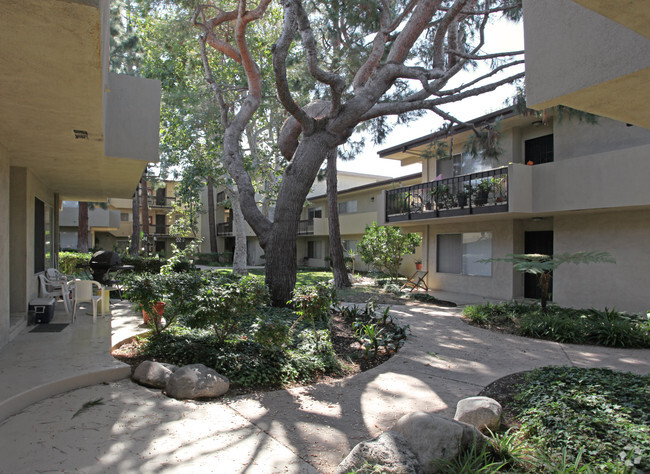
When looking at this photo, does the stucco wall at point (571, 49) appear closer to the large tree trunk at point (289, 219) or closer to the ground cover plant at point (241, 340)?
the ground cover plant at point (241, 340)

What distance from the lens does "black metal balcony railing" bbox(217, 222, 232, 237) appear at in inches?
1447

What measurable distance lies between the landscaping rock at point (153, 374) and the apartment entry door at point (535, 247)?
12.5 m

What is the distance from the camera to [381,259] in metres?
16.8

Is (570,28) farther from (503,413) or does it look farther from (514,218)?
(514,218)

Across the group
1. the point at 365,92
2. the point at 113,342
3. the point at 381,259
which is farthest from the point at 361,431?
the point at 381,259

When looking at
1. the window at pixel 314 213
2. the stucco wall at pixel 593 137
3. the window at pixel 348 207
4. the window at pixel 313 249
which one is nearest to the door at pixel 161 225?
the window at pixel 313 249

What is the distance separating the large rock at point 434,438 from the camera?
3074 mm

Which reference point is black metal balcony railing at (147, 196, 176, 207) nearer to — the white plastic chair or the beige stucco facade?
the white plastic chair

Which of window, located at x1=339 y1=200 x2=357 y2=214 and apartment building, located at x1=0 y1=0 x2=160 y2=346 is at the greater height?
window, located at x1=339 y1=200 x2=357 y2=214

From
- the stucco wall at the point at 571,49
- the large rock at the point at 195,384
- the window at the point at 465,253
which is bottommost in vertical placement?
the large rock at the point at 195,384

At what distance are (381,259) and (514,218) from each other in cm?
529

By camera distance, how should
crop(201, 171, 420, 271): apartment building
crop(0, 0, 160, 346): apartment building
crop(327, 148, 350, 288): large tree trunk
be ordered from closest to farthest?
crop(0, 0, 160, 346): apartment building → crop(327, 148, 350, 288): large tree trunk → crop(201, 171, 420, 271): apartment building

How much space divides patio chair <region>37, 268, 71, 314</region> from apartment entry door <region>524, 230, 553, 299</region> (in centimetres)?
1346

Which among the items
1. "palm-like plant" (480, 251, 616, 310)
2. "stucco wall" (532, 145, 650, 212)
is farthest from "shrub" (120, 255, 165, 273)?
"stucco wall" (532, 145, 650, 212)
